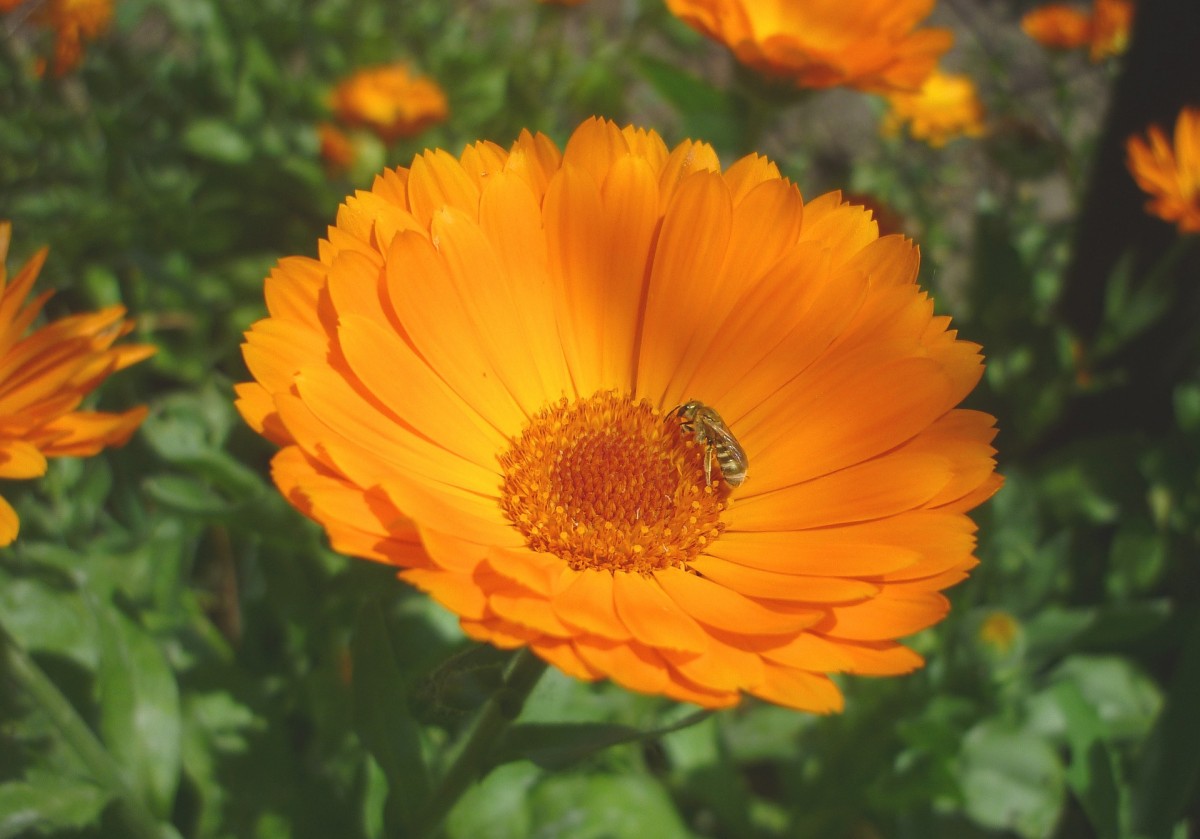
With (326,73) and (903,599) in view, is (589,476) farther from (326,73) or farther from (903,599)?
(326,73)

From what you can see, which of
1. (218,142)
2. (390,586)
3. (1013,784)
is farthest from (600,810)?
(218,142)

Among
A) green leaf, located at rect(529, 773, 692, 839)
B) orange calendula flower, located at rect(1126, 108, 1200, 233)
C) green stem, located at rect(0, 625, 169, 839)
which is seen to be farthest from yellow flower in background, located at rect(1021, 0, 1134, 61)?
green stem, located at rect(0, 625, 169, 839)

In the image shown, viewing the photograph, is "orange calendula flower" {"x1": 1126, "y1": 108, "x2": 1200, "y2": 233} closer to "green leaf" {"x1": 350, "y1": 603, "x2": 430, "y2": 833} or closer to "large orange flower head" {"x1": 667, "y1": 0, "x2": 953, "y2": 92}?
"large orange flower head" {"x1": 667, "y1": 0, "x2": 953, "y2": 92}

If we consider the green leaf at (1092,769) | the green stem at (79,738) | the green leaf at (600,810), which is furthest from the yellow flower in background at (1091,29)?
the green stem at (79,738)

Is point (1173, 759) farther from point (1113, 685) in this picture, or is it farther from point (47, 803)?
point (47, 803)

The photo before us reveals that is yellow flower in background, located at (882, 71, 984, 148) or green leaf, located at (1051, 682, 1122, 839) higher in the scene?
yellow flower in background, located at (882, 71, 984, 148)
